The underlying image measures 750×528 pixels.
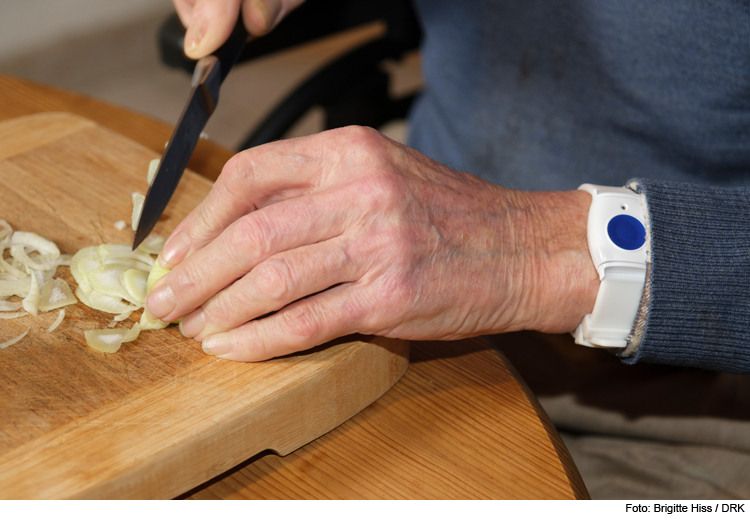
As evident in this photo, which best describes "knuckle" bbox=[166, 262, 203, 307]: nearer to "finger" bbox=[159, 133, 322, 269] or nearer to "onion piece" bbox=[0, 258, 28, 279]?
"finger" bbox=[159, 133, 322, 269]

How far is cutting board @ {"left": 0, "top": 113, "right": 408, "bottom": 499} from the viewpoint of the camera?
0.59 m

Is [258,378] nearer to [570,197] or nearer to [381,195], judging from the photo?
[381,195]

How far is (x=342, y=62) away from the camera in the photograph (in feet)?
4.44

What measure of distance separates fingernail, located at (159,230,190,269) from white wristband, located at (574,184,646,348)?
0.46 metres

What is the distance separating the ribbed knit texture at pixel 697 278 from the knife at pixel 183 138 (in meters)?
0.56

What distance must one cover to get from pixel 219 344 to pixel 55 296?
0.23 m

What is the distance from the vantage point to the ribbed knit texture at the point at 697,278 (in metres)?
0.73

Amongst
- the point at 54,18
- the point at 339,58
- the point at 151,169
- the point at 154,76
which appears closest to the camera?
the point at 151,169

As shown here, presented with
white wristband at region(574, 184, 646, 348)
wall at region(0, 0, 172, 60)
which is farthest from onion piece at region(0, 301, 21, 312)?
wall at region(0, 0, 172, 60)

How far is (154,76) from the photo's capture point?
3.40 meters

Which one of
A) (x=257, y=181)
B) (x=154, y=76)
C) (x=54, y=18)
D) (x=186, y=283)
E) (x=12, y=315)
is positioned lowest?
(x=154, y=76)

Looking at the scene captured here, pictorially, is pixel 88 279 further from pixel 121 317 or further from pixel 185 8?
pixel 185 8

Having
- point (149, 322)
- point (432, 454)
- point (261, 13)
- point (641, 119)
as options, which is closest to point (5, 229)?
point (149, 322)

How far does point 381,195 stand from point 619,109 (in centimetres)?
61
